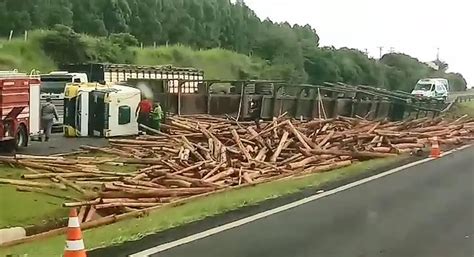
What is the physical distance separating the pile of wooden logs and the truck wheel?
5.91ft

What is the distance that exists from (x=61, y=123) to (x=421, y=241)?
70.6 ft

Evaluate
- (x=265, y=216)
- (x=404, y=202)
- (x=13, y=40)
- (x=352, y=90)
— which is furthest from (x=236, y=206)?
(x=13, y=40)

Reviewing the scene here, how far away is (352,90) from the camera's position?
4353 cm

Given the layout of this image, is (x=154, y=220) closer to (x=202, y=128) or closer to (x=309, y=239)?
(x=309, y=239)

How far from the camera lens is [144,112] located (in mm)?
29234

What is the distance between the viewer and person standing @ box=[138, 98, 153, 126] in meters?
29.1

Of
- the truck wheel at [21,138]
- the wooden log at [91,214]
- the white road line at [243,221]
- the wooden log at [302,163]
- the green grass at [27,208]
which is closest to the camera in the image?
the white road line at [243,221]

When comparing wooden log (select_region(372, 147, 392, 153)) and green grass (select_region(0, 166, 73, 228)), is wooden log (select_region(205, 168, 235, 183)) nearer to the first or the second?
green grass (select_region(0, 166, 73, 228))

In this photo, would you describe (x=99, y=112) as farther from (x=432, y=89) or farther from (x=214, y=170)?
(x=432, y=89)


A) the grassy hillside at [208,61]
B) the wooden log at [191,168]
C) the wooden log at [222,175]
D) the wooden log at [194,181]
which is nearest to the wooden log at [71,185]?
the wooden log at [194,181]

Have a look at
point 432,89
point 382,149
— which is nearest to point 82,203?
point 382,149

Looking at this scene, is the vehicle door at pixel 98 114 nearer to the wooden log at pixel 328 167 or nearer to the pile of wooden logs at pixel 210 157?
the pile of wooden logs at pixel 210 157

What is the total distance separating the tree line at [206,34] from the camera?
64.4 metres

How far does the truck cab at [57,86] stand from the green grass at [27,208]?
47.5ft
